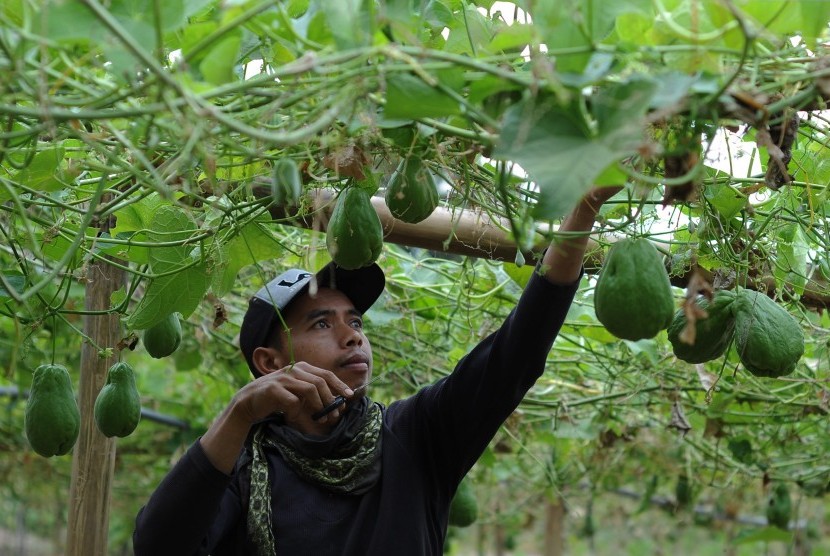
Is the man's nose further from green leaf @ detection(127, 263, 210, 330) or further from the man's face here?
green leaf @ detection(127, 263, 210, 330)

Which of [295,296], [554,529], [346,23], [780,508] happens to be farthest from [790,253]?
[554,529]

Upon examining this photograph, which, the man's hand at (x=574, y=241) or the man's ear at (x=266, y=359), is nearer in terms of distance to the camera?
the man's hand at (x=574, y=241)

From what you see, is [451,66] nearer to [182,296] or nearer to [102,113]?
[102,113]

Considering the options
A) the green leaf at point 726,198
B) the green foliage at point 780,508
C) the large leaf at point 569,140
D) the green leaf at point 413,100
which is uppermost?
the green foliage at point 780,508

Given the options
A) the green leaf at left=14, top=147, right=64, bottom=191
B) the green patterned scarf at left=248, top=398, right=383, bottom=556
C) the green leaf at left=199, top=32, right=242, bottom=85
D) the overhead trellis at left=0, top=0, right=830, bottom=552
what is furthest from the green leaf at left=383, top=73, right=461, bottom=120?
the green patterned scarf at left=248, top=398, right=383, bottom=556

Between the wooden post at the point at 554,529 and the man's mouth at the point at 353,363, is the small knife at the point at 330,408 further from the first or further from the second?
the wooden post at the point at 554,529

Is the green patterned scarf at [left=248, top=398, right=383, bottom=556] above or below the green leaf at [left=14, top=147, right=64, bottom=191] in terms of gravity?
below

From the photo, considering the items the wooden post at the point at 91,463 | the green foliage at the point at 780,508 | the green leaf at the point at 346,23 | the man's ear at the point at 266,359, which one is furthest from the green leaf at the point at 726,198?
the green foliage at the point at 780,508

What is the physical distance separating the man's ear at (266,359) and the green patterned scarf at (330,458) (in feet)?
0.59

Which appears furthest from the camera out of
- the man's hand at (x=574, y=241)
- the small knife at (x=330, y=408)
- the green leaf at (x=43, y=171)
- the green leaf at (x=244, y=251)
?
the green leaf at (x=244, y=251)

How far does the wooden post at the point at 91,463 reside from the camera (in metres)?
2.25

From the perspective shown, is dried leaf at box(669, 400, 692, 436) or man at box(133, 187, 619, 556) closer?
man at box(133, 187, 619, 556)

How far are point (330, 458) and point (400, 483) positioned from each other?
14 centimetres

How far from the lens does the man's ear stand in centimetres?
216
